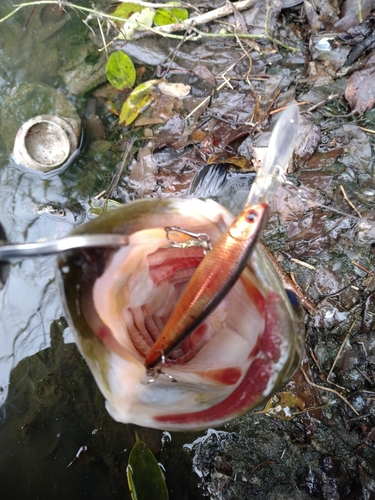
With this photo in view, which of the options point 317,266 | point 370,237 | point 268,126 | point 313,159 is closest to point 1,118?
point 268,126

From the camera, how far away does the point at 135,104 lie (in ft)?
10.5

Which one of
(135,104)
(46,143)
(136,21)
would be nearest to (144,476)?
(46,143)

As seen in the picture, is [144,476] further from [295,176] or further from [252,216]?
[295,176]

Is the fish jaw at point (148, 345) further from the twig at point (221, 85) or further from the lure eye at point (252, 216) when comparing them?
the twig at point (221, 85)

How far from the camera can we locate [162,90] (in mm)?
3238

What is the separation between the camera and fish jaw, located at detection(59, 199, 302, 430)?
4.57ft

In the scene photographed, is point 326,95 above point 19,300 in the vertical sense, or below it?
above

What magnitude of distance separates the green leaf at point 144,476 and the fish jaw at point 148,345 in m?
1.22

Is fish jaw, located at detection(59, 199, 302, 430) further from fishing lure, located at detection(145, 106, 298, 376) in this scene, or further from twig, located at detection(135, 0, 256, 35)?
twig, located at detection(135, 0, 256, 35)

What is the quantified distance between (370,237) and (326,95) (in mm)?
1060

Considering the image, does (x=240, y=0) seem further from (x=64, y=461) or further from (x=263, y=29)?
(x=64, y=461)

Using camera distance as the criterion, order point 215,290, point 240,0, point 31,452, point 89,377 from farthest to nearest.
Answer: point 240,0, point 89,377, point 31,452, point 215,290

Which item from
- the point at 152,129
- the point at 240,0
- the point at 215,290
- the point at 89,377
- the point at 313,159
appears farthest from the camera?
the point at 240,0

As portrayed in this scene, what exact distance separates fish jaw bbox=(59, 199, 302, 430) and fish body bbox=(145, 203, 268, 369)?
6.1 inches
